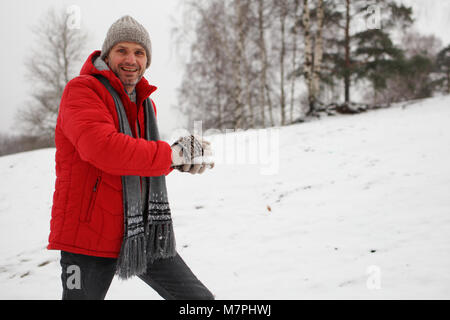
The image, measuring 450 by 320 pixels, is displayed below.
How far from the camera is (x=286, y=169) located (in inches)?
212

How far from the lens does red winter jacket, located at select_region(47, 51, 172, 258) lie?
103 cm

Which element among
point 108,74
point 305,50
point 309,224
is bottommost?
point 309,224

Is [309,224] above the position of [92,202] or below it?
below

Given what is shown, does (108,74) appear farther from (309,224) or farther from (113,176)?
(309,224)

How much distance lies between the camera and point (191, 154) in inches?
48.3

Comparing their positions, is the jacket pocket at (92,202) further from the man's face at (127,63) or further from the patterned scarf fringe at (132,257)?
the man's face at (127,63)

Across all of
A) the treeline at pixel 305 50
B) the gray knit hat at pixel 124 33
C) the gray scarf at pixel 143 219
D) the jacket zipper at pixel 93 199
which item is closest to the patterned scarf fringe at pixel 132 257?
the gray scarf at pixel 143 219

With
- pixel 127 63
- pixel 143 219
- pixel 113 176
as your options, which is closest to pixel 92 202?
pixel 113 176

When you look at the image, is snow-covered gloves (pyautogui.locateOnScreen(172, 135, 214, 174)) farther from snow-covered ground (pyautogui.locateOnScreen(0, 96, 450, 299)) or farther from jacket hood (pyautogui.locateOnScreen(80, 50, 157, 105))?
snow-covered ground (pyautogui.locateOnScreen(0, 96, 450, 299))

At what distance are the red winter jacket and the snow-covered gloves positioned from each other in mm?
61

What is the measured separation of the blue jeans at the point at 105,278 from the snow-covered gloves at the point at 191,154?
54 centimetres

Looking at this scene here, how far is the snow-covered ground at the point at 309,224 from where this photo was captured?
2510 millimetres

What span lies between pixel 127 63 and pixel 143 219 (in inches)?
29.9

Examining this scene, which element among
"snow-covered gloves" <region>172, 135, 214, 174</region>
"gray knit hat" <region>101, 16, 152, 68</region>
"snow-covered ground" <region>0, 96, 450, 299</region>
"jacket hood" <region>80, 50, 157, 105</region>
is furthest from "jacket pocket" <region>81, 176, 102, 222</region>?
"snow-covered ground" <region>0, 96, 450, 299</region>
